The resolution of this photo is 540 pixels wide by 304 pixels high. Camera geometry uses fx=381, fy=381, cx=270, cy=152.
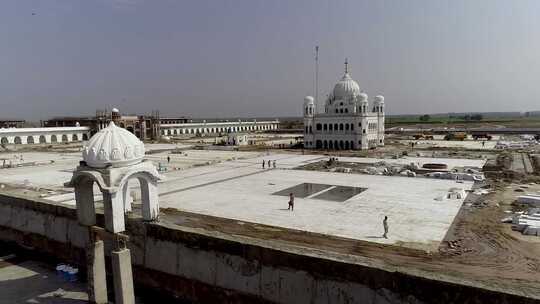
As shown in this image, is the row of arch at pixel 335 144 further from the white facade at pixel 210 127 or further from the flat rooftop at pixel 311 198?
the white facade at pixel 210 127

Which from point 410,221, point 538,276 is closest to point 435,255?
point 538,276

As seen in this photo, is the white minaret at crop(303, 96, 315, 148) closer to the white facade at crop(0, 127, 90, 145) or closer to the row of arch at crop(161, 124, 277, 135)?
the row of arch at crop(161, 124, 277, 135)

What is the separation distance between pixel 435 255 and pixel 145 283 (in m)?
10.7

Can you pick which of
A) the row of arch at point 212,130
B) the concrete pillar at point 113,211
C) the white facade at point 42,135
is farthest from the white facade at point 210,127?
the concrete pillar at point 113,211

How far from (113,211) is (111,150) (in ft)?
5.45

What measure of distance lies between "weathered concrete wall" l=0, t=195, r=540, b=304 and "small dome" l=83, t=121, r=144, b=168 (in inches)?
94.6

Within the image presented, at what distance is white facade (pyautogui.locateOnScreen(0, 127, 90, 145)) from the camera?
75.4 m

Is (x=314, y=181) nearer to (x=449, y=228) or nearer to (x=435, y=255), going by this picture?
(x=449, y=228)

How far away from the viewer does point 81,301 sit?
1109cm

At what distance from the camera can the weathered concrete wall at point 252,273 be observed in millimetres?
8141

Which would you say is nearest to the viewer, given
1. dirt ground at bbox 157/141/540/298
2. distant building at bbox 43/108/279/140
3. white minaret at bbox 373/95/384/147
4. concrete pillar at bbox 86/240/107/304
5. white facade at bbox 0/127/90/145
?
concrete pillar at bbox 86/240/107/304

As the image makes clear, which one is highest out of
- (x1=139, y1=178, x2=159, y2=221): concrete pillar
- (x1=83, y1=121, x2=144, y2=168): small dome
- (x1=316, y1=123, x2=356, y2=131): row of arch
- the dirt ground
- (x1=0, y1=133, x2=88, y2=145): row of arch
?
(x1=83, y1=121, x2=144, y2=168): small dome

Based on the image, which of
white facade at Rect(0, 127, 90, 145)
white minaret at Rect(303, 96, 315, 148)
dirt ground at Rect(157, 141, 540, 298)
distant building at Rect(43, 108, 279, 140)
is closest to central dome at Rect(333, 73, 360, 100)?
white minaret at Rect(303, 96, 315, 148)

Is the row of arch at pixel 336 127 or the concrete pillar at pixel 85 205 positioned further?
the row of arch at pixel 336 127
